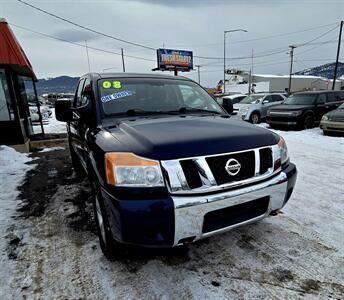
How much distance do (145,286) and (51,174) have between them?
4031mm

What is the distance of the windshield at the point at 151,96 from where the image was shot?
9.54 feet

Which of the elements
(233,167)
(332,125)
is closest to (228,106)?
(233,167)

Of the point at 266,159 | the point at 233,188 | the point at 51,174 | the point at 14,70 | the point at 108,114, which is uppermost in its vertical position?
the point at 14,70

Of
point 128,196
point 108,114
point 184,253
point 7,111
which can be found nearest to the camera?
point 128,196

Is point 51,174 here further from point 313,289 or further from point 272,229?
point 313,289

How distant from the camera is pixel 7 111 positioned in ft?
24.1

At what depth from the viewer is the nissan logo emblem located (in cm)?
200

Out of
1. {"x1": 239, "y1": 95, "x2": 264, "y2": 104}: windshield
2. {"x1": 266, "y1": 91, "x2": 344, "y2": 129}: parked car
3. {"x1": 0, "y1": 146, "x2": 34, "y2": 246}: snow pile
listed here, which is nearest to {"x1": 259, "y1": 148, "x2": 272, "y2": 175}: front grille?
{"x1": 0, "y1": 146, "x2": 34, "y2": 246}: snow pile

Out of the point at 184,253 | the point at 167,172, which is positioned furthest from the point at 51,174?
the point at 167,172

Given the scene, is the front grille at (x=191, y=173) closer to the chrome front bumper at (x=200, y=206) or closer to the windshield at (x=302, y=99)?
the chrome front bumper at (x=200, y=206)

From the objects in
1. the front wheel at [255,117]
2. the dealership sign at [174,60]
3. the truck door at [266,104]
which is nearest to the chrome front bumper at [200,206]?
the front wheel at [255,117]

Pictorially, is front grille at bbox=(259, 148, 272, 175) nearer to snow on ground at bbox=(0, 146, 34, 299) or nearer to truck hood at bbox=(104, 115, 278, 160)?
truck hood at bbox=(104, 115, 278, 160)

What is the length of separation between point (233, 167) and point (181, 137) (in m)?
0.49

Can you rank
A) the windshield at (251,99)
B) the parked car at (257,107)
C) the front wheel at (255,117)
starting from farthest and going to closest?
the windshield at (251,99) → the front wheel at (255,117) → the parked car at (257,107)
